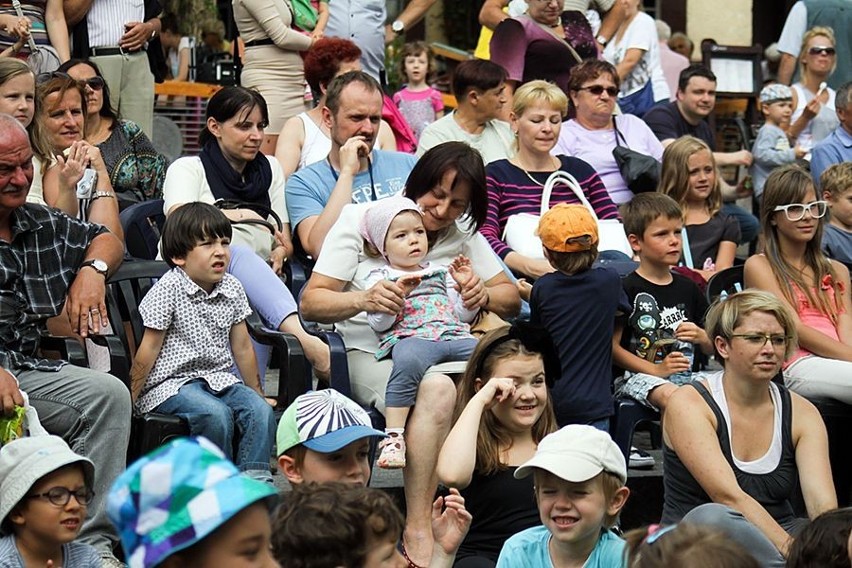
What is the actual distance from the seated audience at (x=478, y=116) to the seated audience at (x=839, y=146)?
209 cm

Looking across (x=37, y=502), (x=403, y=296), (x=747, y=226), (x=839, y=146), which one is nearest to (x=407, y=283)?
(x=403, y=296)

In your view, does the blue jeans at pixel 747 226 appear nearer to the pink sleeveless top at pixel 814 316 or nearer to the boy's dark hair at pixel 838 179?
the boy's dark hair at pixel 838 179

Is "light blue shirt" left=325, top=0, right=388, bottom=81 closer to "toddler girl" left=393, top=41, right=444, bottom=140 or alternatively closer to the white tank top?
"toddler girl" left=393, top=41, right=444, bottom=140

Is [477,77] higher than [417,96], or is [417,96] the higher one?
[477,77]

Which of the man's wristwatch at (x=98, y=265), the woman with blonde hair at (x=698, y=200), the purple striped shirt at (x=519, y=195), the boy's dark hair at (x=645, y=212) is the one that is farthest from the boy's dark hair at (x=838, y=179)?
the man's wristwatch at (x=98, y=265)

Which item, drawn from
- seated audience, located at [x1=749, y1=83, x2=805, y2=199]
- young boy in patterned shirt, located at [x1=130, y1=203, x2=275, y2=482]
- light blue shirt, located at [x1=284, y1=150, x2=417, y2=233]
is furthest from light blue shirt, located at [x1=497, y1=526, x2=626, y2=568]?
seated audience, located at [x1=749, y1=83, x2=805, y2=199]

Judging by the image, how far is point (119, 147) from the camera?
7.13m

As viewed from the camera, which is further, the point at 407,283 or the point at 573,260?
the point at 573,260

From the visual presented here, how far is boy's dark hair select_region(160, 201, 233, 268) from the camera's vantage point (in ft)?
18.5

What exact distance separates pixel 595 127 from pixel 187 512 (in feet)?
18.9

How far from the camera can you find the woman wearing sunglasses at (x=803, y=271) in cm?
637

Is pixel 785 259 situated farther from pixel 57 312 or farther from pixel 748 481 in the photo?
pixel 57 312

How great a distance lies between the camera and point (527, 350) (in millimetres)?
5316

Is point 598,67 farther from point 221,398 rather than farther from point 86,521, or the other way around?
point 86,521
